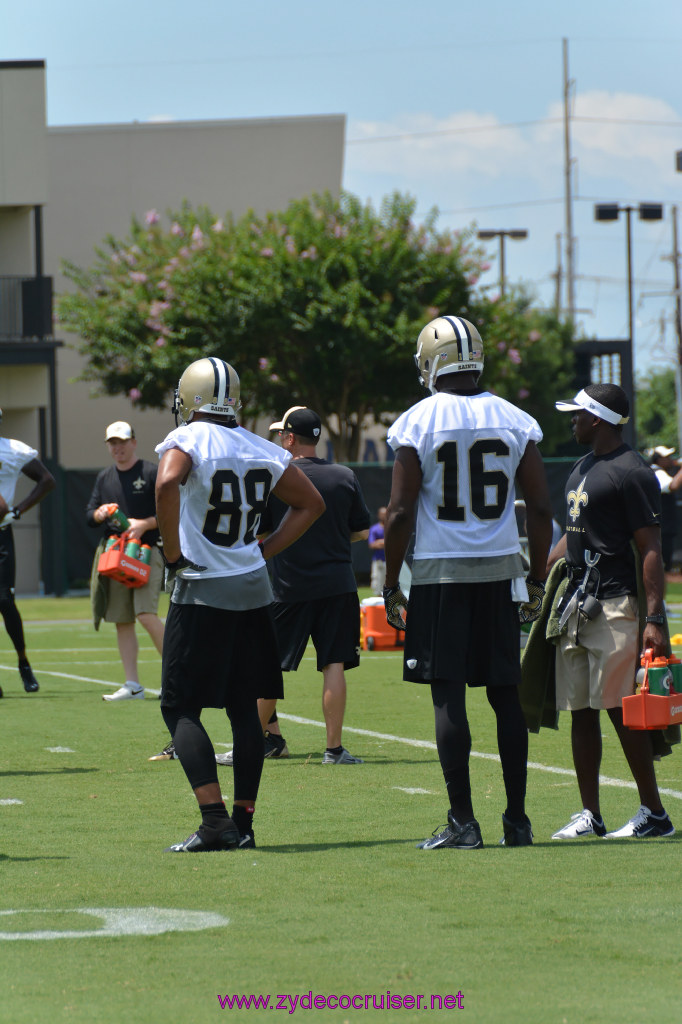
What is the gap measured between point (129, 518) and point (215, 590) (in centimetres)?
554

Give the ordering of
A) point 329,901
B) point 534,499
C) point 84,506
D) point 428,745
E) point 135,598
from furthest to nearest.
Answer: point 84,506, point 135,598, point 428,745, point 534,499, point 329,901

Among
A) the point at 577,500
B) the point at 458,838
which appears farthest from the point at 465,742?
the point at 577,500

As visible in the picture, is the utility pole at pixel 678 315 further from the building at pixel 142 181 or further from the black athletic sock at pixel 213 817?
the black athletic sock at pixel 213 817

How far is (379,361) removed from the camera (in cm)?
3344

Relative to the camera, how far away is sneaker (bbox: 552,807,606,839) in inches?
256

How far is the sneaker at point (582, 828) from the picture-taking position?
6.50 meters

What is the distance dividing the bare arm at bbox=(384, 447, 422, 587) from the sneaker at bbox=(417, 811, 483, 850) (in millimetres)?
999

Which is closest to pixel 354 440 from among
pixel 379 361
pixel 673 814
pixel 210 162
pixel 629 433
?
pixel 379 361

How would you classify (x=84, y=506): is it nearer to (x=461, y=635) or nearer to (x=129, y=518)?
(x=129, y=518)

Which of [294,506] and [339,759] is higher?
[294,506]

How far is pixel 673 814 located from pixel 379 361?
26.8m

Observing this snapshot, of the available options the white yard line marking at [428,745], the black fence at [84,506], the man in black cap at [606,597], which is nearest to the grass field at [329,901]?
the white yard line marking at [428,745]

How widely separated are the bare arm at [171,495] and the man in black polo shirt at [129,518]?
17.6 feet

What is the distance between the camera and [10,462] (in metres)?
12.0
